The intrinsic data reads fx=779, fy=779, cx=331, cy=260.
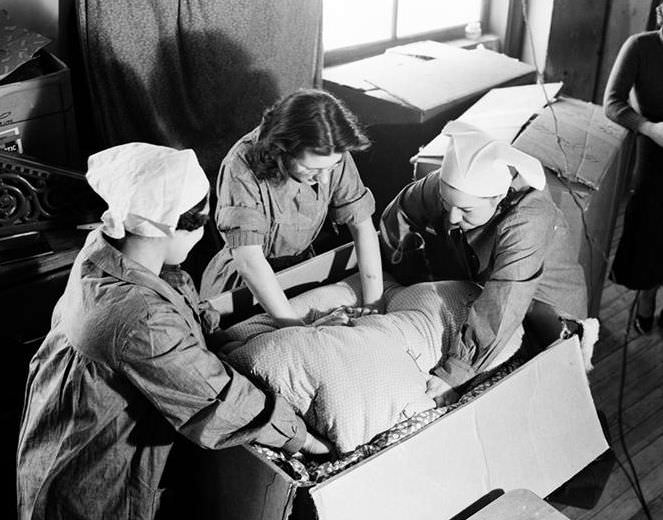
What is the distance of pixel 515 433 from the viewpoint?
1.58 meters

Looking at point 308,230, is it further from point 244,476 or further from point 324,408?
point 244,476

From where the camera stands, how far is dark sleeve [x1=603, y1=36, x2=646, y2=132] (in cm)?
267

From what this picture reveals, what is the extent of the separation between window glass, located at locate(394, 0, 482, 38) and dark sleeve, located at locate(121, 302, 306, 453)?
2.34m

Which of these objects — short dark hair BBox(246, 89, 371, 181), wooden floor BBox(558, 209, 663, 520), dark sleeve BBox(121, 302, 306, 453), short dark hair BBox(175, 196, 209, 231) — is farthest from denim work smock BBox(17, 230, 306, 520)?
wooden floor BBox(558, 209, 663, 520)

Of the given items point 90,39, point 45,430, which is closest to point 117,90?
point 90,39

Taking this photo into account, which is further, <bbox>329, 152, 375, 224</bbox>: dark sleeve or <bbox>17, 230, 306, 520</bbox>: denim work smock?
<bbox>329, 152, 375, 224</bbox>: dark sleeve

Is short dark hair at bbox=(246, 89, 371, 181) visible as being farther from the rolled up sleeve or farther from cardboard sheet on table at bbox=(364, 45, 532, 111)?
cardboard sheet on table at bbox=(364, 45, 532, 111)

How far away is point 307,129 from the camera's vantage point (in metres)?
1.66

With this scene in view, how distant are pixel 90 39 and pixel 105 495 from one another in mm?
1293

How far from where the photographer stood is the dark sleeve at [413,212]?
1.99 meters

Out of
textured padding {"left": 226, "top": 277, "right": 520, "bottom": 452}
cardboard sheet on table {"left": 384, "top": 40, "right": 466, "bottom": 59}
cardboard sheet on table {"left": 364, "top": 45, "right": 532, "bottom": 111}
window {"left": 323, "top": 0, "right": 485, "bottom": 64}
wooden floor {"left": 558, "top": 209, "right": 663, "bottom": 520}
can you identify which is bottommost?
wooden floor {"left": 558, "top": 209, "right": 663, "bottom": 520}

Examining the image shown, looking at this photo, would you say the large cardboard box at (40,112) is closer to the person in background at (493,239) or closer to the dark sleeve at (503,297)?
the person in background at (493,239)

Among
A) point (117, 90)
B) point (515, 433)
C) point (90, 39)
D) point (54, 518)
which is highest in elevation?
point (90, 39)

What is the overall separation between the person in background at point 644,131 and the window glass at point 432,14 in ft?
3.24
